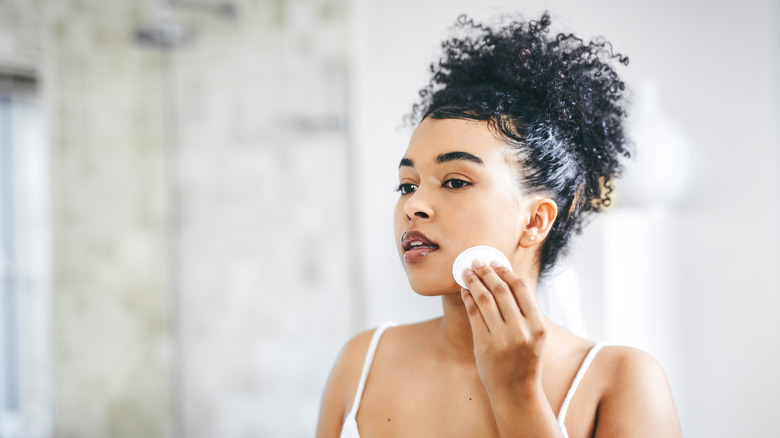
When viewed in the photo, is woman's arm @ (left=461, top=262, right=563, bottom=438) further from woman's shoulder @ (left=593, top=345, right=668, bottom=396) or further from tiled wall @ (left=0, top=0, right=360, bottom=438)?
tiled wall @ (left=0, top=0, right=360, bottom=438)

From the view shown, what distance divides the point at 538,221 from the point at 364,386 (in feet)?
0.94

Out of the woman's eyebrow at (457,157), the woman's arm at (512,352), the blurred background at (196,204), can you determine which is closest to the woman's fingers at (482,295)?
the woman's arm at (512,352)

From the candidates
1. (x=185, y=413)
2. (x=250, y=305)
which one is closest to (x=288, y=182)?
(x=250, y=305)

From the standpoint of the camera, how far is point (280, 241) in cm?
165

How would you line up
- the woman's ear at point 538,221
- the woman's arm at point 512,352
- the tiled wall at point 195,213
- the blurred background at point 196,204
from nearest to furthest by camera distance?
1. the woman's arm at point 512,352
2. the woman's ear at point 538,221
3. the blurred background at point 196,204
4. the tiled wall at point 195,213

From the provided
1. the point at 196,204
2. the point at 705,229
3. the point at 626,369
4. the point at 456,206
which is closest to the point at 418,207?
the point at 456,206

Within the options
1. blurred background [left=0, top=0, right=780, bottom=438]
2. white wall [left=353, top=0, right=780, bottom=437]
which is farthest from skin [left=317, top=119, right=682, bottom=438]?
blurred background [left=0, top=0, right=780, bottom=438]

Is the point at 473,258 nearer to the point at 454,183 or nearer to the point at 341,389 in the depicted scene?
the point at 454,183

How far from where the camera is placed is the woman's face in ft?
1.90

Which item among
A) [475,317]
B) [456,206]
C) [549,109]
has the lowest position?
[475,317]

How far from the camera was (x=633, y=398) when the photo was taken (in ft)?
1.81

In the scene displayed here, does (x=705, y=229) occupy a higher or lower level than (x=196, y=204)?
lower

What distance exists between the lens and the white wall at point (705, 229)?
0.94 meters

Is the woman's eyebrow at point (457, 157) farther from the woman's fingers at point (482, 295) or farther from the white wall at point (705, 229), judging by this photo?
the white wall at point (705, 229)
